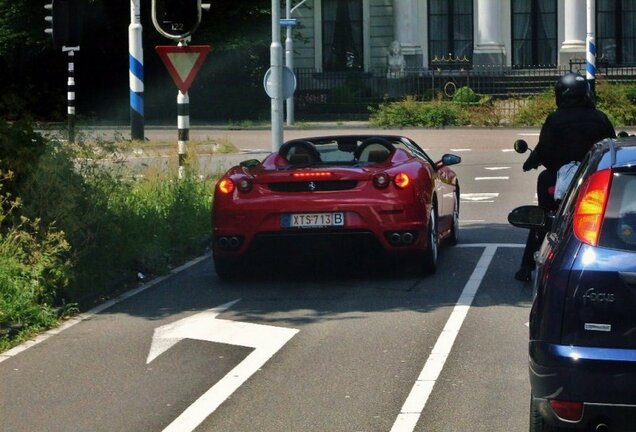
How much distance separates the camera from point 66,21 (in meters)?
16.9

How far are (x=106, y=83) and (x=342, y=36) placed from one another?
10652 millimetres

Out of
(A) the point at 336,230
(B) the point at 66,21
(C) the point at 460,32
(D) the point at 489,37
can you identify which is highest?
(C) the point at 460,32

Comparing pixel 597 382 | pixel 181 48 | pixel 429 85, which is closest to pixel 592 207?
pixel 597 382

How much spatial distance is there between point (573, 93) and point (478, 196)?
10686 mm

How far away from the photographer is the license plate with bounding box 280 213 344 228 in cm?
1260

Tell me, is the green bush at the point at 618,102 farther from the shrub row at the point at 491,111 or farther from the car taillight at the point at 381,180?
the car taillight at the point at 381,180

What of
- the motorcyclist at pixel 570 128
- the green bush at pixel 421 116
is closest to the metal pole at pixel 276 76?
the motorcyclist at pixel 570 128

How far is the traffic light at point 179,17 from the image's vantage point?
1712 cm

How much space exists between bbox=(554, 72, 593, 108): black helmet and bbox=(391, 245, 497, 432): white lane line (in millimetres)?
1758

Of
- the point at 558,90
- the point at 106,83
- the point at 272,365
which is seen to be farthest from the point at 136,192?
the point at 106,83

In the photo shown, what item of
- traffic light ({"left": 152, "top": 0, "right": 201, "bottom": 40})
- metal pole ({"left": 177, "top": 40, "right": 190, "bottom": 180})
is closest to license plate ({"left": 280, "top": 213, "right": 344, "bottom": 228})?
traffic light ({"left": 152, "top": 0, "right": 201, "bottom": 40})

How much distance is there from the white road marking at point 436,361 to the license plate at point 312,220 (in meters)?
1.25

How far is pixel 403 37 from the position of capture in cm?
5666

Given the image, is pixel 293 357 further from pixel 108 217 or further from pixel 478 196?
pixel 478 196
